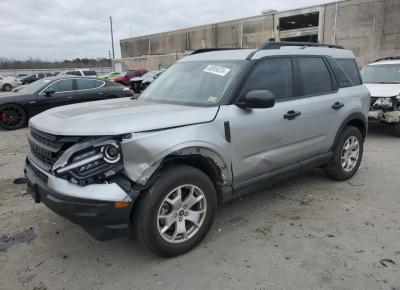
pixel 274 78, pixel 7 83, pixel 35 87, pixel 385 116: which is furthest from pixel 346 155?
pixel 7 83

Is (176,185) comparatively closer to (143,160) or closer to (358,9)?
(143,160)

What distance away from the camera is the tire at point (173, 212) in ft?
9.40

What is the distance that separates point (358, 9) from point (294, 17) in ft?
25.6

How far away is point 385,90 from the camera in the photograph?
8219 mm

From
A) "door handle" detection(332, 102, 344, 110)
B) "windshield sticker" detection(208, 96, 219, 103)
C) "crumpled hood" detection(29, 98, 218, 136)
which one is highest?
"windshield sticker" detection(208, 96, 219, 103)

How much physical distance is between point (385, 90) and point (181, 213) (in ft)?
23.1

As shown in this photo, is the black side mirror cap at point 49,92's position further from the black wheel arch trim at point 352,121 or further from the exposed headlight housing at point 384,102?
the exposed headlight housing at point 384,102

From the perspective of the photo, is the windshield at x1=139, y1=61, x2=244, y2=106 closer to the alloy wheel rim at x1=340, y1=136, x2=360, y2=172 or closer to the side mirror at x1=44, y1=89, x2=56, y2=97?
the alloy wheel rim at x1=340, y1=136, x2=360, y2=172

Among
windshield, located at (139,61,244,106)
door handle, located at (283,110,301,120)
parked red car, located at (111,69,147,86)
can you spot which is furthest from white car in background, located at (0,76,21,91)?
door handle, located at (283,110,301,120)

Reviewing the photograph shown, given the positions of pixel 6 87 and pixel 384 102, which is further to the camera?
pixel 6 87

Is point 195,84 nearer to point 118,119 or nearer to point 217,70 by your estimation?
point 217,70

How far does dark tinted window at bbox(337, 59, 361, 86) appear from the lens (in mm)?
5016

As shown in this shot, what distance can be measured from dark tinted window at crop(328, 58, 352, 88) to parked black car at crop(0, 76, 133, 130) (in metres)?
7.97

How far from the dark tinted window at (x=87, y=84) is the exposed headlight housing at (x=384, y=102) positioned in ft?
26.7
